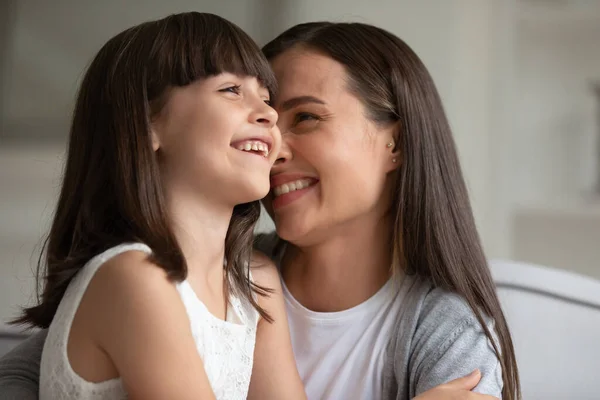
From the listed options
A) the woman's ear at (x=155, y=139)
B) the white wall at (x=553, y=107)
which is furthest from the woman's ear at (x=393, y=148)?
the white wall at (x=553, y=107)

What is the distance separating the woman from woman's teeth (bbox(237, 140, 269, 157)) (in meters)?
0.18

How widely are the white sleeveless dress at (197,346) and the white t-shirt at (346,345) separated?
182 millimetres

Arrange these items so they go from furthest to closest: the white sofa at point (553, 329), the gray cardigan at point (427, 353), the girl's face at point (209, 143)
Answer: the white sofa at point (553, 329) < the gray cardigan at point (427, 353) < the girl's face at point (209, 143)

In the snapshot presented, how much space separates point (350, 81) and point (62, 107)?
3.93ft

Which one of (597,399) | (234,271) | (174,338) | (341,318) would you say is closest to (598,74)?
(597,399)

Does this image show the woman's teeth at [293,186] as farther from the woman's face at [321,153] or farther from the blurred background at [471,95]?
the blurred background at [471,95]

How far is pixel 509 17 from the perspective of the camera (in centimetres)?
234

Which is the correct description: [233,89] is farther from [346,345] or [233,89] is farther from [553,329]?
[553,329]

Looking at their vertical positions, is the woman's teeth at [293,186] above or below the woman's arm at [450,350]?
above

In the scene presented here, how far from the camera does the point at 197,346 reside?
3.82ft

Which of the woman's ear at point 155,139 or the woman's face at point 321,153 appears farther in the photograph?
the woman's face at point 321,153

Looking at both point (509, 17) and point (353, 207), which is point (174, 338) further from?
point (509, 17)

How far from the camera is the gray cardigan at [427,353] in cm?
132

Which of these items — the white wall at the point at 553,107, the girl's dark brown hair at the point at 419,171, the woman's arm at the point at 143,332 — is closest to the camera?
the woman's arm at the point at 143,332
